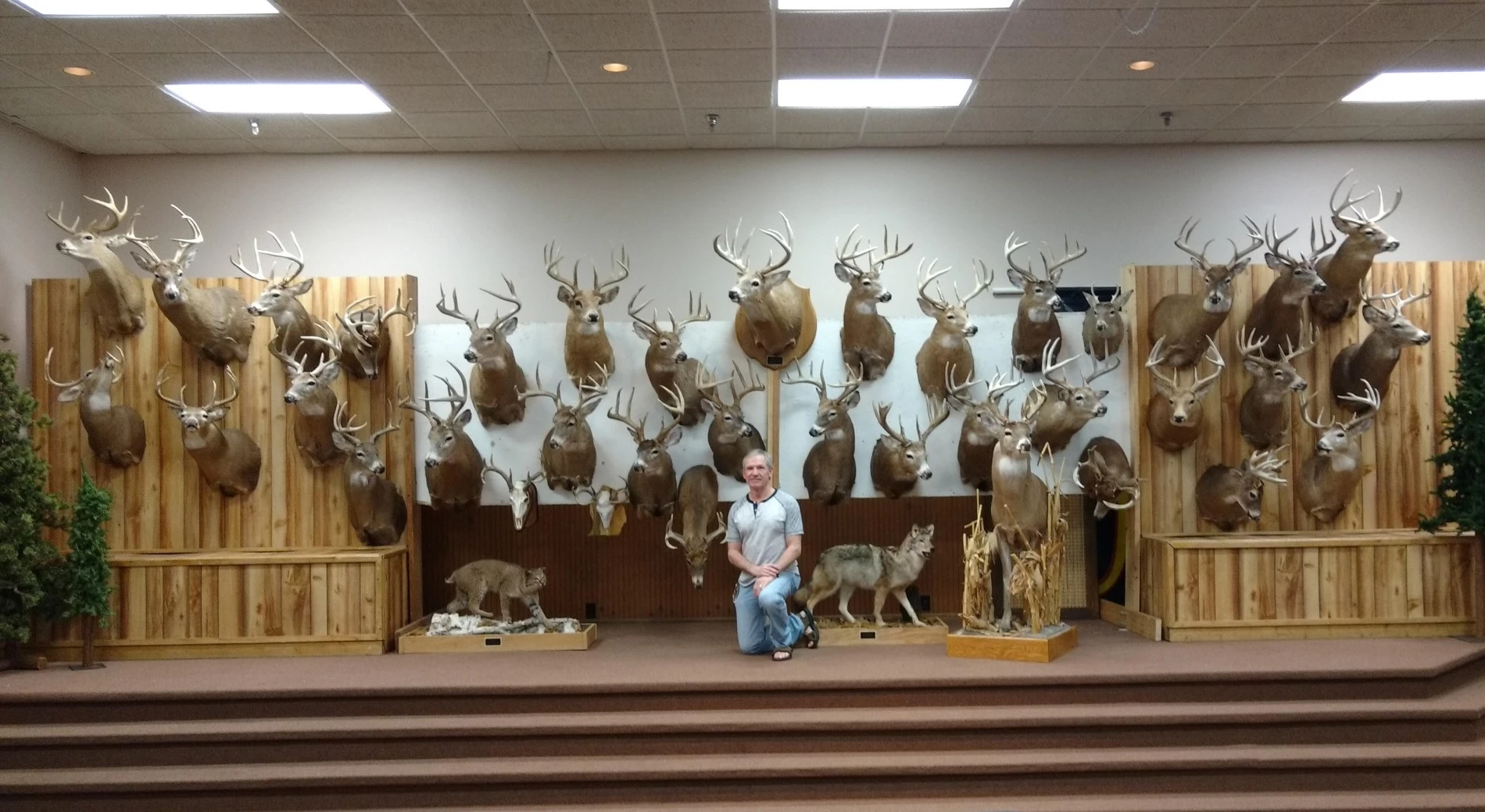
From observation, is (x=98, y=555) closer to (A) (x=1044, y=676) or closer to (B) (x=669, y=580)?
(B) (x=669, y=580)

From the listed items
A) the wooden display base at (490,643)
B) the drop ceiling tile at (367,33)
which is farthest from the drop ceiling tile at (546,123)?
the wooden display base at (490,643)

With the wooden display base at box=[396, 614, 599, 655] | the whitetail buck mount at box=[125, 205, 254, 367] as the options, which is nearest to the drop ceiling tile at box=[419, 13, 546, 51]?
the whitetail buck mount at box=[125, 205, 254, 367]

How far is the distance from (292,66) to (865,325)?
153 inches

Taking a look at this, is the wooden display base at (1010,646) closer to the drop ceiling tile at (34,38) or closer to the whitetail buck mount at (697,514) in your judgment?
the whitetail buck mount at (697,514)

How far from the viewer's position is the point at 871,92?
806 cm

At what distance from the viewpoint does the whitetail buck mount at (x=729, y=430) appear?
7410 mm

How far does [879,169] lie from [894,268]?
786 mm

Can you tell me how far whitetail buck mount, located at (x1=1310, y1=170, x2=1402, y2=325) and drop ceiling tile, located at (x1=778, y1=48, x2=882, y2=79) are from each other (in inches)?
116

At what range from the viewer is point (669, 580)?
8.56 metres

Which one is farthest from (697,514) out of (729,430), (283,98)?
(283,98)

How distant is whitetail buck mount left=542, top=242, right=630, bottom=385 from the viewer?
24.3ft

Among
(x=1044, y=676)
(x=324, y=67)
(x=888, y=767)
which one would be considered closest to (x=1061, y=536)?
(x=1044, y=676)

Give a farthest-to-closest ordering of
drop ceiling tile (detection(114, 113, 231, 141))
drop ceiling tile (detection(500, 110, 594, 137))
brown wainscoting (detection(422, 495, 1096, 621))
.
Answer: brown wainscoting (detection(422, 495, 1096, 621))
drop ceiling tile (detection(500, 110, 594, 137))
drop ceiling tile (detection(114, 113, 231, 141))

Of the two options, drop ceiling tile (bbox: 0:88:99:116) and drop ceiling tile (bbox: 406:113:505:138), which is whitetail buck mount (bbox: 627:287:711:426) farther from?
drop ceiling tile (bbox: 0:88:99:116)
